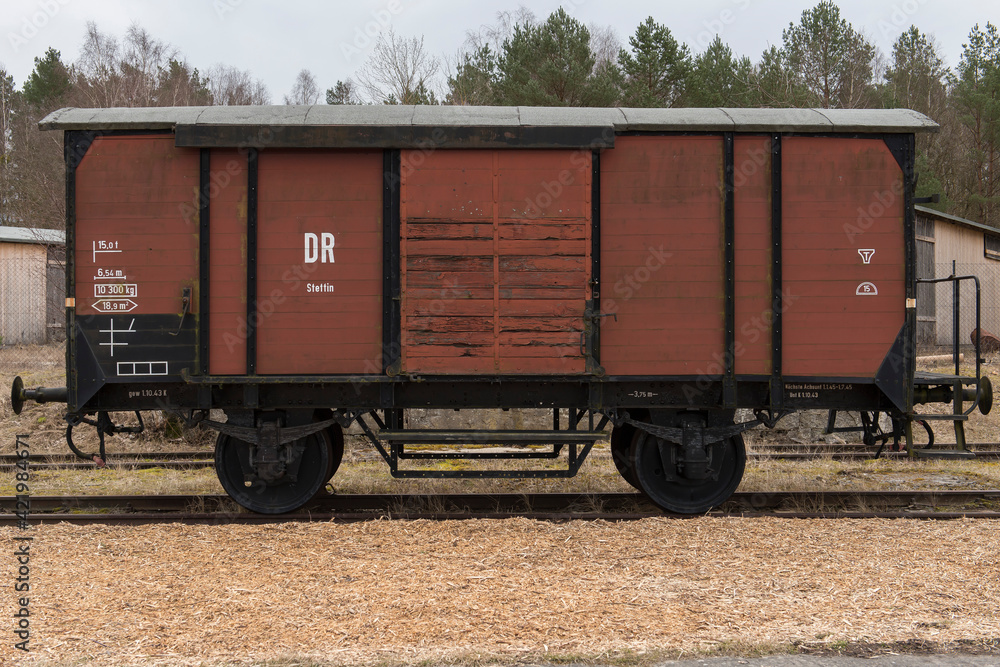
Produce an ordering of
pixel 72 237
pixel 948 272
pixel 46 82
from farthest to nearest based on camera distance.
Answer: pixel 46 82, pixel 948 272, pixel 72 237

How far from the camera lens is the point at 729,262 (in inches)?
267

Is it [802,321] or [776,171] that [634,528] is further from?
[776,171]

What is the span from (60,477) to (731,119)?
9415 millimetres

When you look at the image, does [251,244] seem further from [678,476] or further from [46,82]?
→ [46,82]

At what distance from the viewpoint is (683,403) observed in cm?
698

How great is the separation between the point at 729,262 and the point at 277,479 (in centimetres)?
512

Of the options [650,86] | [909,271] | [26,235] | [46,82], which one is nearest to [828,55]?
[650,86]

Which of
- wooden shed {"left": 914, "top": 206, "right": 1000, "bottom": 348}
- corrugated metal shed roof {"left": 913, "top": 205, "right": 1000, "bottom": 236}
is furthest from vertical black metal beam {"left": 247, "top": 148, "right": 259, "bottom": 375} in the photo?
wooden shed {"left": 914, "top": 206, "right": 1000, "bottom": 348}

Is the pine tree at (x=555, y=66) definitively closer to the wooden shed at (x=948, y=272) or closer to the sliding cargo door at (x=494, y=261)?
the wooden shed at (x=948, y=272)

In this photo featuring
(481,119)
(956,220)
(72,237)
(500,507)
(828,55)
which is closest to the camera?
(72,237)

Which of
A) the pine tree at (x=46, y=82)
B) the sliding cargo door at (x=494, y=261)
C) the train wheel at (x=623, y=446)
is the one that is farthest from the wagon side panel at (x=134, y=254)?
the pine tree at (x=46, y=82)

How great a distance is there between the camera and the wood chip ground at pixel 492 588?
4.02 metres

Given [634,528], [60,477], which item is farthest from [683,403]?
[60,477]

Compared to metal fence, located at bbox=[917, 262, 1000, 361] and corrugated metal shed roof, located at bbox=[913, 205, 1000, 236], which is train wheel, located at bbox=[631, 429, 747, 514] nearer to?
metal fence, located at bbox=[917, 262, 1000, 361]
